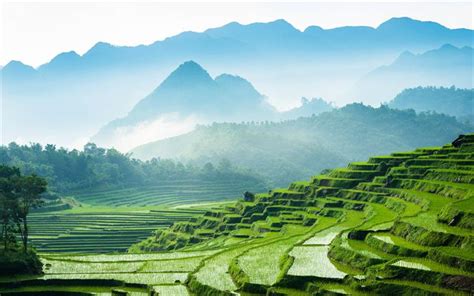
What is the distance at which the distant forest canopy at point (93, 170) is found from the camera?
112125 millimetres

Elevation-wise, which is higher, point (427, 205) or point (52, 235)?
point (427, 205)

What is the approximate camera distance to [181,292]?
1113 inches

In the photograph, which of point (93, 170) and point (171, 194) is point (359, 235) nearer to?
point (171, 194)

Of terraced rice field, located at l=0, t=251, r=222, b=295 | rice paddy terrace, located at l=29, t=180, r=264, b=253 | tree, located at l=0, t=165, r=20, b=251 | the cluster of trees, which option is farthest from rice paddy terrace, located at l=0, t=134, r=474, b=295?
rice paddy terrace, located at l=29, t=180, r=264, b=253

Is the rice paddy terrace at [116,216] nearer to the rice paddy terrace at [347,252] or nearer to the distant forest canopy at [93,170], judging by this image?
the distant forest canopy at [93,170]

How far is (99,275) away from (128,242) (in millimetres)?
31892

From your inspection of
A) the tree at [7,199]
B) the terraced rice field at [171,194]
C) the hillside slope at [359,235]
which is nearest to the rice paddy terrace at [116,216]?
the terraced rice field at [171,194]

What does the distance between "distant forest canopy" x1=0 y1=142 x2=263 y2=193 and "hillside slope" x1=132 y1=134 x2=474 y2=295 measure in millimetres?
54338

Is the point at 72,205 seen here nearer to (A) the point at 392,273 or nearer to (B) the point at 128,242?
(B) the point at 128,242

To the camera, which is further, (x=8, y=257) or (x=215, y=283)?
(x=8, y=257)

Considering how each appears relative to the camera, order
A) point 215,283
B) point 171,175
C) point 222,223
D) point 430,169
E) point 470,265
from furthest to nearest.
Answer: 1. point 171,175
2. point 222,223
3. point 430,169
4. point 215,283
5. point 470,265

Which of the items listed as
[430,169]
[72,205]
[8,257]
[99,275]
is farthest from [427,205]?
[72,205]

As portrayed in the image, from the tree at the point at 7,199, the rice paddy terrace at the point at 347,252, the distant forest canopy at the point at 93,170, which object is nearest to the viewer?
the rice paddy terrace at the point at 347,252

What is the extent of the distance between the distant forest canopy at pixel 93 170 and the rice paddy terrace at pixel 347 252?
62.8 metres
